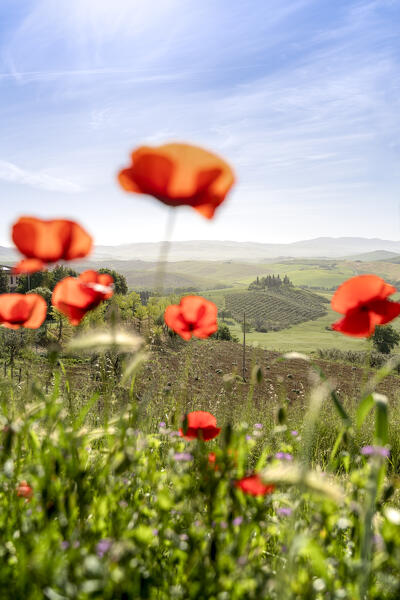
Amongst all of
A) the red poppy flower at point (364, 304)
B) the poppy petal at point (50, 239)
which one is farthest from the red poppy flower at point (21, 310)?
the red poppy flower at point (364, 304)

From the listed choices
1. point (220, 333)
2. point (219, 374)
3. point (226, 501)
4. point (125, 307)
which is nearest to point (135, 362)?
point (226, 501)

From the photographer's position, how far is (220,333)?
19.0m

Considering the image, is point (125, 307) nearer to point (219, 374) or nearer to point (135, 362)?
point (219, 374)

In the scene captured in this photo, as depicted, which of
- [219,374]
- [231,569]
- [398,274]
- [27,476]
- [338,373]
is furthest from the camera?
[398,274]

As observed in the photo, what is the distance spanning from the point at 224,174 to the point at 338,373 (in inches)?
447

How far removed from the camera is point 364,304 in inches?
52.2

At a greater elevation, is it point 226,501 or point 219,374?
point 226,501

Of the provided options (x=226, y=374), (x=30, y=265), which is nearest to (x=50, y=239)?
(x=30, y=265)

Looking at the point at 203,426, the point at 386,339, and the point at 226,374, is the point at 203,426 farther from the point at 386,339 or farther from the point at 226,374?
the point at 386,339

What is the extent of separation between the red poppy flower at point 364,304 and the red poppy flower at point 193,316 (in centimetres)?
45

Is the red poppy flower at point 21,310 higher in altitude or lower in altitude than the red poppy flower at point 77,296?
lower

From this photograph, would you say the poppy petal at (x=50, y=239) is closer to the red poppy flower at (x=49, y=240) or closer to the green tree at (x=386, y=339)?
the red poppy flower at (x=49, y=240)

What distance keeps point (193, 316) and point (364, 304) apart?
1.93ft

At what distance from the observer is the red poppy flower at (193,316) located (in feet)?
4.99
